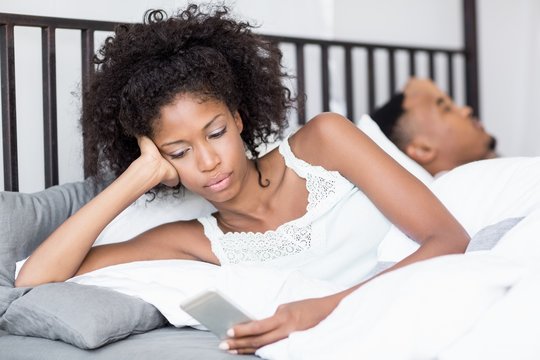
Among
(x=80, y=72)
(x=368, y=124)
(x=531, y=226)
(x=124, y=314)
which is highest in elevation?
(x=80, y=72)

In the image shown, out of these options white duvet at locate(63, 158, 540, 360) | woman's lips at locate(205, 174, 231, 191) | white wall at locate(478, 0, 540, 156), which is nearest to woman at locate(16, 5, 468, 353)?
woman's lips at locate(205, 174, 231, 191)

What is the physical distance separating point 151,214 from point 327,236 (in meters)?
0.42

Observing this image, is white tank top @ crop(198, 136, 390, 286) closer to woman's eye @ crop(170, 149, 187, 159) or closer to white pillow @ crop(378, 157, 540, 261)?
white pillow @ crop(378, 157, 540, 261)

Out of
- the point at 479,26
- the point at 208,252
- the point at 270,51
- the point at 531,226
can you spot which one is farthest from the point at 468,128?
the point at 531,226

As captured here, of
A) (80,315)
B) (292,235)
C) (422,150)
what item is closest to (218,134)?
(292,235)

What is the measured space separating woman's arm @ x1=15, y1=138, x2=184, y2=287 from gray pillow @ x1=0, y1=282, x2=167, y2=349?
107 mm

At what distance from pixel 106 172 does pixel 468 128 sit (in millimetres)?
1304

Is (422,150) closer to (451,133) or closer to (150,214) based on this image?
(451,133)

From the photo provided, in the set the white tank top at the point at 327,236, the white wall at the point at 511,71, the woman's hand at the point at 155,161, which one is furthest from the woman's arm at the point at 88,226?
the white wall at the point at 511,71

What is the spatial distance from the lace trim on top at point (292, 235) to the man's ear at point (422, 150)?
1.00 m

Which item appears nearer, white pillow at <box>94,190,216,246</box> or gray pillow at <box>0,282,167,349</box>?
gray pillow at <box>0,282,167,349</box>

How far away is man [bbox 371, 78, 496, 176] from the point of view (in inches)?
109

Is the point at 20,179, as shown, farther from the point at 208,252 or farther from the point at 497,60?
the point at 497,60

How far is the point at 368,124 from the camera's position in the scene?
206cm
